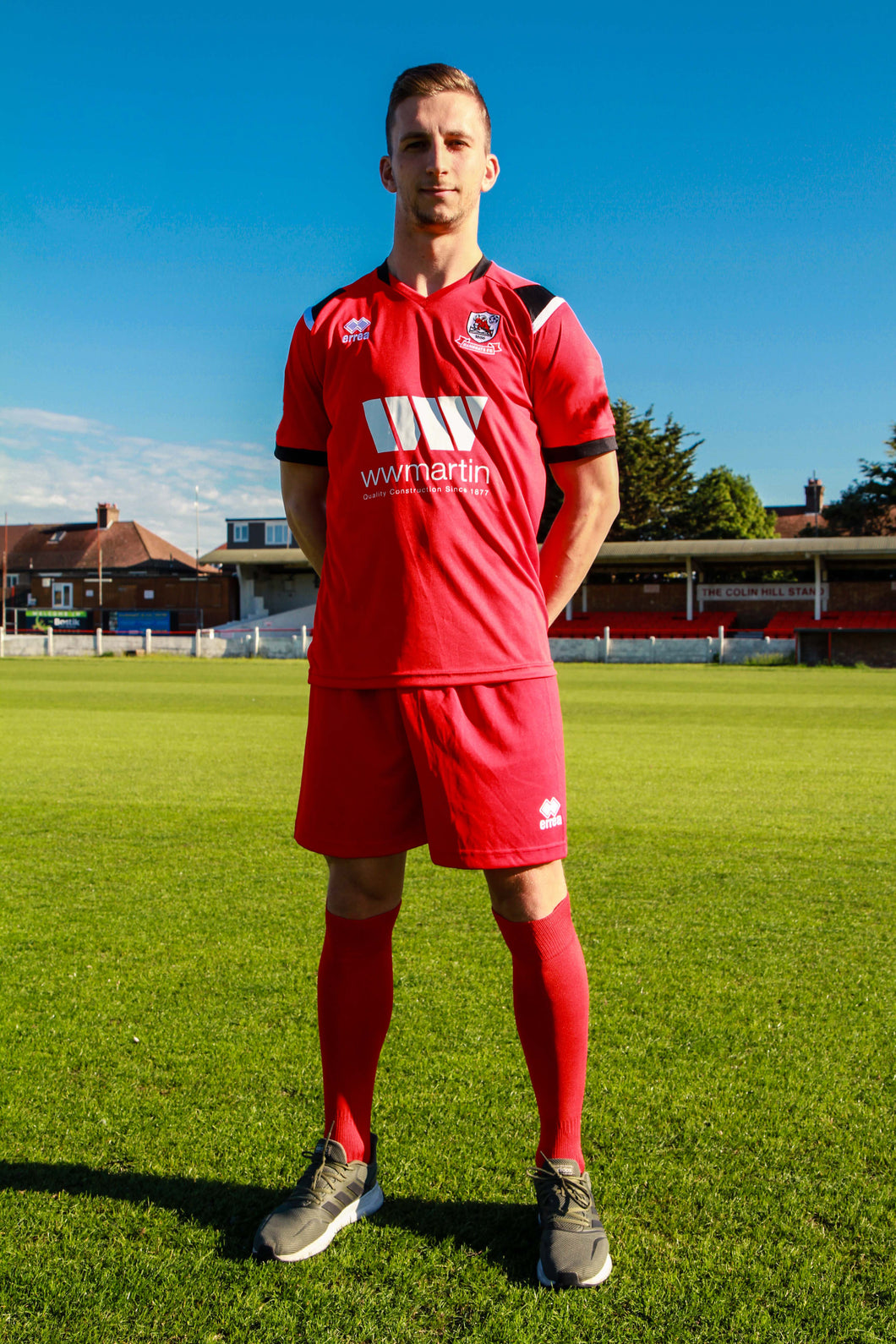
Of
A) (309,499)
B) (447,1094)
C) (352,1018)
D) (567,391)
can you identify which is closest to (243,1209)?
(352,1018)

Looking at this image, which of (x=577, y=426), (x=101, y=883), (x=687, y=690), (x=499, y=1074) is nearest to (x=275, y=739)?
(x=101, y=883)

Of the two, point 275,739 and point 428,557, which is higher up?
point 428,557

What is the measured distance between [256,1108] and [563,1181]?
35.5 inches

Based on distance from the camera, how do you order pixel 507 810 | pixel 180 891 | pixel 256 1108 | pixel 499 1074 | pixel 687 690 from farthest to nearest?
1. pixel 687 690
2. pixel 180 891
3. pixel 499 1074
4. pixel 256 1108
5. pixel 507 810

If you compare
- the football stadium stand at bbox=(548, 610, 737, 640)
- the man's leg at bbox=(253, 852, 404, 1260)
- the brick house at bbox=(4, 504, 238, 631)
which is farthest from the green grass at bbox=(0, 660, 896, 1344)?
the brick house at bbox=(4, 504, 238, 631)

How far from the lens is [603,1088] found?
2674mm

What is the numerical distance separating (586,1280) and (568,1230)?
98 millimetres

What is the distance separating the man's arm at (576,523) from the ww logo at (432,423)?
251mm

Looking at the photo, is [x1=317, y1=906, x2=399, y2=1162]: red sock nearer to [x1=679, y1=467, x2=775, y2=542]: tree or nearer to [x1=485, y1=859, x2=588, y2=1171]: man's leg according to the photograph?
[x1=485, y1=859, x2=588, y2=1171]: man's leg

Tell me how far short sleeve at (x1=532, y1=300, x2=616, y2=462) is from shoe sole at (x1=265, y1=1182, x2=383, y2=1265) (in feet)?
5.38

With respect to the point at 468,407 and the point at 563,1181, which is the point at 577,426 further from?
the point at 563,1181

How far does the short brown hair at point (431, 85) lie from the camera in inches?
84.5

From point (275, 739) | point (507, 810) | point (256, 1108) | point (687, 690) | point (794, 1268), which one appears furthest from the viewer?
point (687, 690)

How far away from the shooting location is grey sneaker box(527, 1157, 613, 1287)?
6.14 feet
